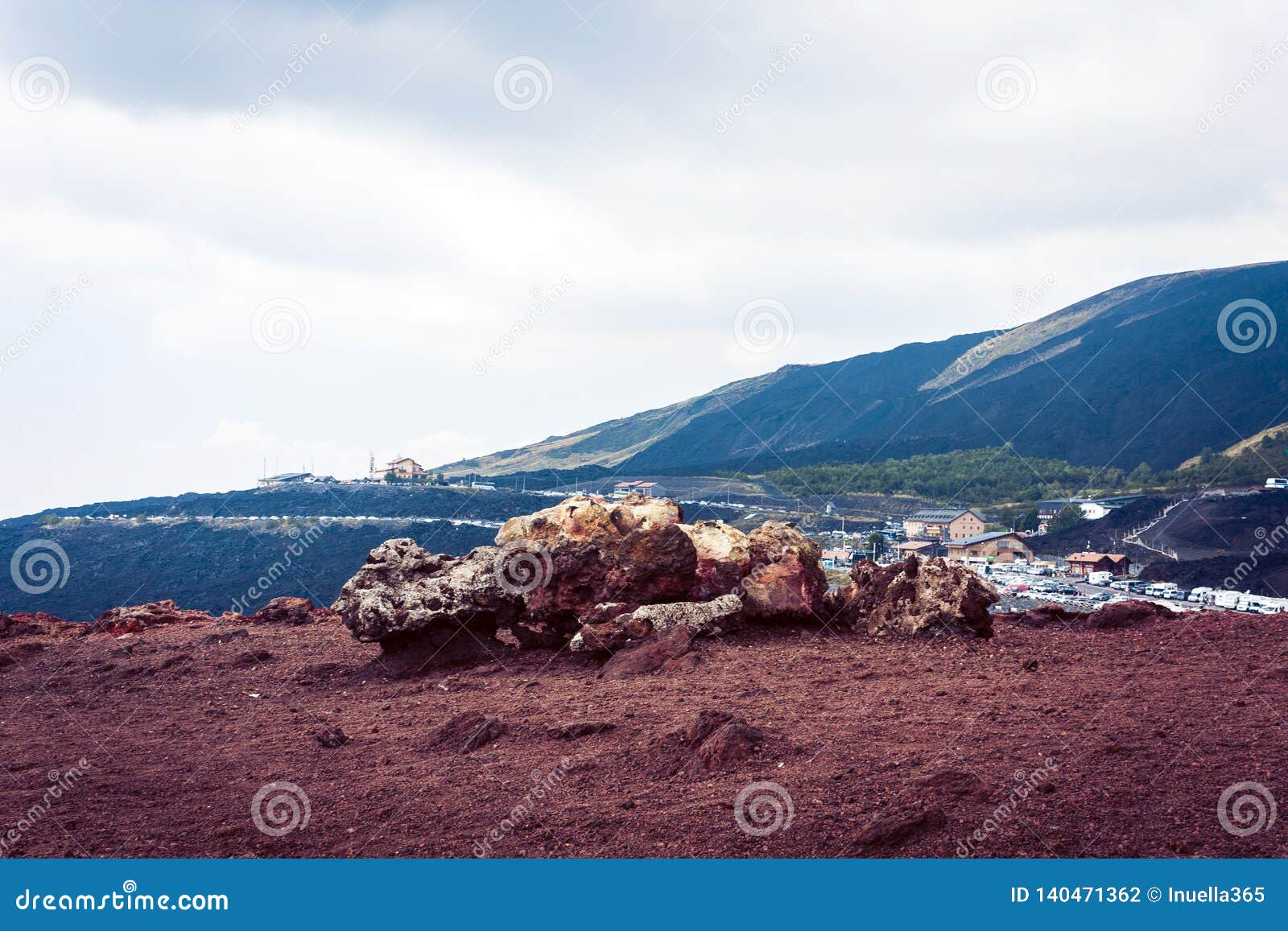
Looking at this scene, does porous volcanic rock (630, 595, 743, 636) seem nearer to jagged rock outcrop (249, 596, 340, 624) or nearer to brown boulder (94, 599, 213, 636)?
jagged rock outcrop (249, 596, 340, 624)

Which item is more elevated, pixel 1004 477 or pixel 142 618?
pixel 142 618

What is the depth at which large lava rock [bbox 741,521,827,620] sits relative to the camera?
13.6 m

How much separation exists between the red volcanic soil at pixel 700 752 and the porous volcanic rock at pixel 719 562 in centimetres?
119

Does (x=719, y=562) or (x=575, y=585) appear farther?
(x=719, y=562)

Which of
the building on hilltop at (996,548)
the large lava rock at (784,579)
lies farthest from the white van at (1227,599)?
the building on hilltop at (996,548)

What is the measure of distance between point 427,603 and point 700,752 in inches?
275

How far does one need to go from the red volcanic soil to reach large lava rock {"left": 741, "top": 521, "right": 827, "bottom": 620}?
692 mm

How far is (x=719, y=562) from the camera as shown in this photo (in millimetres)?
14234

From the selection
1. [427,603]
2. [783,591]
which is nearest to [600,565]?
[427,603]

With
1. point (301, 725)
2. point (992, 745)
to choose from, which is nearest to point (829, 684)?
point (992, 745)

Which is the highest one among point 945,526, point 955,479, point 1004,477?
point 955,479

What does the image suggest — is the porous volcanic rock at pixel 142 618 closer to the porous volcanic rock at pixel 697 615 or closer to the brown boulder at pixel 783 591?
the porous volcanic rock at pixel 697 615

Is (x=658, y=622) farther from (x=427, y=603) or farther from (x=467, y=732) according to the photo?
(x=467, y=732)

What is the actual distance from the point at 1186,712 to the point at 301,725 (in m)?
8.48
